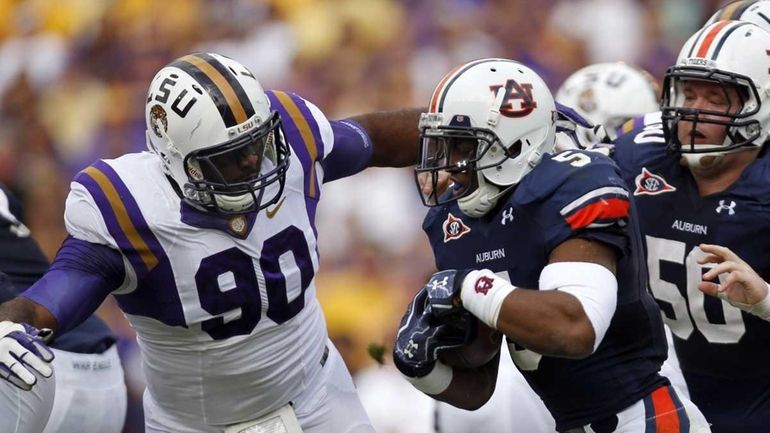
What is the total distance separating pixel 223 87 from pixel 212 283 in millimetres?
545

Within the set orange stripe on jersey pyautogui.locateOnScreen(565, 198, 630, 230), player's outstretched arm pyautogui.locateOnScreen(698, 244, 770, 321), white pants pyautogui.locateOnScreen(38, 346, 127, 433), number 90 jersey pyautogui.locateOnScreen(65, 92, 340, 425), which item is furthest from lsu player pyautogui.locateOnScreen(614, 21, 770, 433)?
white pants pyautogui.locateOnScreen(38, 346, 127, 433)

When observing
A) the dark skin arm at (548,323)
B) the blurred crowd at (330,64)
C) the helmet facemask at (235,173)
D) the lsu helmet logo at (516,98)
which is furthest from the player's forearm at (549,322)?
the blurred crowd at (330,64)

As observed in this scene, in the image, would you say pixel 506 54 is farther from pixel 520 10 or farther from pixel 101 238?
pixel 101 238

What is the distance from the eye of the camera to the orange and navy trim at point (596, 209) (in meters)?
3.26

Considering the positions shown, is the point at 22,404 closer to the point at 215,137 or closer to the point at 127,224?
the point at 127,224

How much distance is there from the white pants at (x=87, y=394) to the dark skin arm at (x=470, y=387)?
1.56 m

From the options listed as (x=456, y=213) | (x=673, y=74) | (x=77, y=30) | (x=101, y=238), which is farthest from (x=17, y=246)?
(x=77, y=30)

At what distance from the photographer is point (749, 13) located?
182 inches

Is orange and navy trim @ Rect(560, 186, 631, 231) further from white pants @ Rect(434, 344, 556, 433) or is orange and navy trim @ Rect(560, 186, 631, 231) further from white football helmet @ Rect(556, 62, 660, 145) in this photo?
white football helmet @ Rect(556, 62, 660, 145)

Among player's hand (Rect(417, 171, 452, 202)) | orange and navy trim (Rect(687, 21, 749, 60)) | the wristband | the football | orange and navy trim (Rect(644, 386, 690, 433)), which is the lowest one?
orange and navy trim (Rect(644, 386, 690, 433))

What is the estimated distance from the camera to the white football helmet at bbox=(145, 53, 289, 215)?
3.69 metres

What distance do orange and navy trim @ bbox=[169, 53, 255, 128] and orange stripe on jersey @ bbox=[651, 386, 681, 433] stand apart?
133 cm

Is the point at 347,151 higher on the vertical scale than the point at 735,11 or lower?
lower

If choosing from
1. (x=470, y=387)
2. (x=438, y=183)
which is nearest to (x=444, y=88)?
(x=438, y=183)
